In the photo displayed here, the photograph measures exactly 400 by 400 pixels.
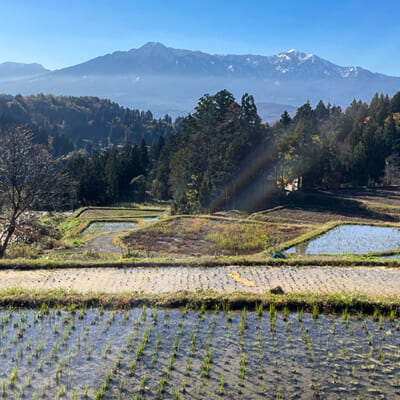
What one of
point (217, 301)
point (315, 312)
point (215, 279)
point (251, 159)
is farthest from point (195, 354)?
point (251, 159)

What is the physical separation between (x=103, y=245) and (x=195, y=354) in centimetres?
1717

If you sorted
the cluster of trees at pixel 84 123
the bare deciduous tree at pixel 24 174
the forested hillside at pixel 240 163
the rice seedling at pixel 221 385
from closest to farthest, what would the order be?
the rice seedling at pixel 221 385
the bare deciduous tree at pixel 24 174
the forested hillside at pixel 240 163
the cluster of trees at pixel 84 123

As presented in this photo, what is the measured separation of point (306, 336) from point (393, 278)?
6853mm

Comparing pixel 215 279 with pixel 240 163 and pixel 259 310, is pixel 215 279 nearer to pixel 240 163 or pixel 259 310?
pixel 259 310

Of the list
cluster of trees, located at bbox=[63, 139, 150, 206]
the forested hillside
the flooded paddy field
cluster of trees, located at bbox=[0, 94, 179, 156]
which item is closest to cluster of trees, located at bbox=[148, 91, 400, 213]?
the forested hillside

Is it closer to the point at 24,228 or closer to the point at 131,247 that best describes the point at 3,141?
the point at 24,228

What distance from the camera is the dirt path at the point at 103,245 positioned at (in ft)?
76.7

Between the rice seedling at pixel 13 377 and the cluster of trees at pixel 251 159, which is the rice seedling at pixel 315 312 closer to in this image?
the rice seedling at pixel 13 377

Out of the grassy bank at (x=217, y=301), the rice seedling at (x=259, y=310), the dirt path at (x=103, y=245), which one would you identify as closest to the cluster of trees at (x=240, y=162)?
the dirt path at (x=103, y=245)

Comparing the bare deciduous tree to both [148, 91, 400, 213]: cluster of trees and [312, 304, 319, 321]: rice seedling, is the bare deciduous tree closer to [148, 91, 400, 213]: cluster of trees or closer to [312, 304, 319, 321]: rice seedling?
[312, 304, 319, 321]: rice seedling

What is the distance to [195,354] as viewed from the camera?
342 inches

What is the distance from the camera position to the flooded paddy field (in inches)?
292

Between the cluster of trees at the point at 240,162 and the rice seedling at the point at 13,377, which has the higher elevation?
the cluster of trees at the point at 240,162

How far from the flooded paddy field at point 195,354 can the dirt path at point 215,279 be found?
256 cm
